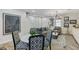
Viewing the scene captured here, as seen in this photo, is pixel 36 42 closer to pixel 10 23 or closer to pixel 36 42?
pixel 36 42

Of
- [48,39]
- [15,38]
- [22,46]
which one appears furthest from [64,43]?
[15,38]

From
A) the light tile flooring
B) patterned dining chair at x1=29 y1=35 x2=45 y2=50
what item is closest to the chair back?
patterned dining chair at x1=29 y1=35 x2=45 y2=50

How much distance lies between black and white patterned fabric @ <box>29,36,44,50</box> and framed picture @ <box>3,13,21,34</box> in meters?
0.27

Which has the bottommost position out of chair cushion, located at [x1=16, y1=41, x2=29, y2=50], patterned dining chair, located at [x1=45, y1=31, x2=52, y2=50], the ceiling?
chair cushion, located at [x1=16, y1=41, x2=29, y2=50]

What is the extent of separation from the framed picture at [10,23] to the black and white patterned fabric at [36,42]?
274 millimetres

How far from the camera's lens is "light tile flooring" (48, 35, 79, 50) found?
1.50 m

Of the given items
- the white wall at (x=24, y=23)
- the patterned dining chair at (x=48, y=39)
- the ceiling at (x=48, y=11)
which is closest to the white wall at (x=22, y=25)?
the white wall at (x=24, y=23)

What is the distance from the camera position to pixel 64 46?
1.53 meters

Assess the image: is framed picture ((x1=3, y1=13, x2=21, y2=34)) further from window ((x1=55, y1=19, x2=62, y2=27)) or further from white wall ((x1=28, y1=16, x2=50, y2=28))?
window ((x1=55, y1=19, x2=62, y2=27))

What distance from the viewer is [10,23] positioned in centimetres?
153

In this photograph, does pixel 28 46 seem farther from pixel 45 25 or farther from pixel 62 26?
pixel 62 26

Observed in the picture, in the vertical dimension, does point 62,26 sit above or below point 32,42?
above
